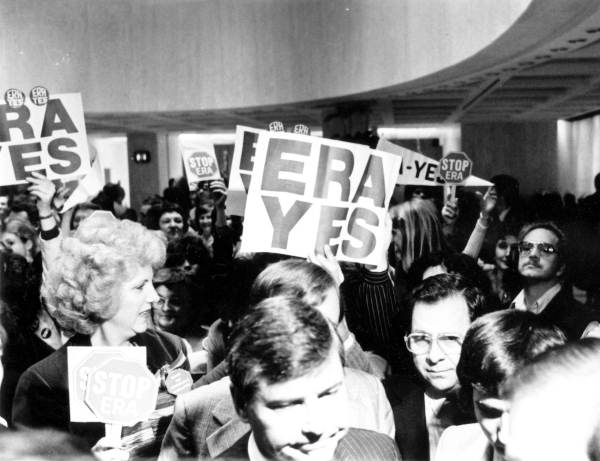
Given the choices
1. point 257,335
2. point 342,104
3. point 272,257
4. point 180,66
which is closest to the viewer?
point 257,335

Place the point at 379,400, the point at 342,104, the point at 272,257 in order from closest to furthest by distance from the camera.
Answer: the point at 379,400 → the point at 272,257 → the point at 342,104

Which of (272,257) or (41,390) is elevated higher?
(272,257)

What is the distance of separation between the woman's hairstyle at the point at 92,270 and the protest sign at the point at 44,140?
0.63 meters

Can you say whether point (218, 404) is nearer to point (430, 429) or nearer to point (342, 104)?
point (430, 429)

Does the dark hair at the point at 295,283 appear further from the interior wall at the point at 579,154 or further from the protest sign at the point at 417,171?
the interior wall at the point at 579,154

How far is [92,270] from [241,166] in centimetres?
63

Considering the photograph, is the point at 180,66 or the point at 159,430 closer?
the point at 159,430

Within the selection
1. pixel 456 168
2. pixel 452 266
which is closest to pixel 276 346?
pixel 452 266

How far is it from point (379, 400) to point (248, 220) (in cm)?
65

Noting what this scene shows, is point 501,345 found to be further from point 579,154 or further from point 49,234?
point 579,154

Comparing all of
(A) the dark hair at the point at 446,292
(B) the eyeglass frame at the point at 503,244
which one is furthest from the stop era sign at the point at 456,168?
(A) the dark hair at the point at 446,292

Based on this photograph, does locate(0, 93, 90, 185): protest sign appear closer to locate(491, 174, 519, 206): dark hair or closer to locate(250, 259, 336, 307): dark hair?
locate(250, 259, 336, 307): dark hair

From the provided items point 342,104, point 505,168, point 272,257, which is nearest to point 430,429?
point 272,257

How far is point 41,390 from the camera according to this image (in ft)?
5.37
